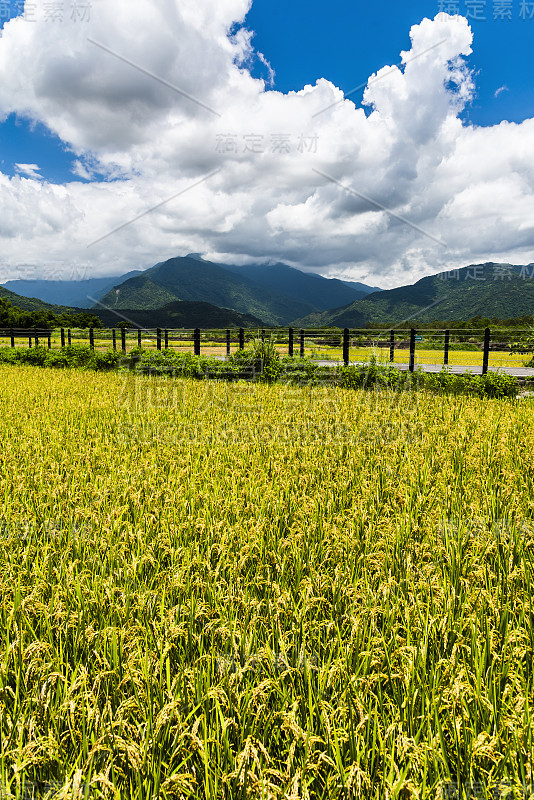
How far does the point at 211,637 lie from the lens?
2.18 meters

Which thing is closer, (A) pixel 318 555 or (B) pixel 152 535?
(A) pixel 318 555

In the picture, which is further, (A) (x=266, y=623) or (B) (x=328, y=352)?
(B) (x=328, y=352)

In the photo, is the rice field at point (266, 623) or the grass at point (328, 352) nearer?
the rice field at point (266, 623)

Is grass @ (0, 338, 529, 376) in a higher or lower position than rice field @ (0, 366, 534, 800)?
higher

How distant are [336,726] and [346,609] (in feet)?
2.35

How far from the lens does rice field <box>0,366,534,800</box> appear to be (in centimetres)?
152

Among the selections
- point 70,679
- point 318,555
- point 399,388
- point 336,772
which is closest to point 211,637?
point 70,679

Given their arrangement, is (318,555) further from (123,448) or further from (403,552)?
(123,448)

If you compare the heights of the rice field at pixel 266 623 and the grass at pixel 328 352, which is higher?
the grass at pixel 328 352

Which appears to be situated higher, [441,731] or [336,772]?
[441,731]

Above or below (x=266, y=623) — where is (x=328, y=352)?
above

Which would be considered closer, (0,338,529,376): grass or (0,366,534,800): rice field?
(0,366,534,800): rice field

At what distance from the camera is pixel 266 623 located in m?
2.29

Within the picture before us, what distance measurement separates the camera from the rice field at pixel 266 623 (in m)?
1.52
